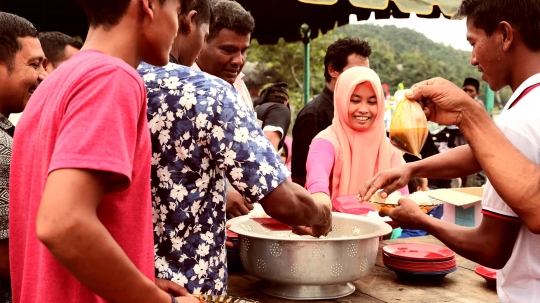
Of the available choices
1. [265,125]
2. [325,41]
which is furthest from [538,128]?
[325,41]

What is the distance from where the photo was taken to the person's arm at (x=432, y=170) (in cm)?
224

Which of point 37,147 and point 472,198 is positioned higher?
point 37,147

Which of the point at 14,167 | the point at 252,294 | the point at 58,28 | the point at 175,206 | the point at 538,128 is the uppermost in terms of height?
the point at 58,28

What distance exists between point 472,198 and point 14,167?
2638mm

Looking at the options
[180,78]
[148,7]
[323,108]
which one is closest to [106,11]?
[148,7]

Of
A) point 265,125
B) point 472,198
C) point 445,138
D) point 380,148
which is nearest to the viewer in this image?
point 472,198

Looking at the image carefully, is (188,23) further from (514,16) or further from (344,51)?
(344,51)

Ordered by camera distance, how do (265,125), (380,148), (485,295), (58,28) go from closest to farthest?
(485,295), (380,148), (265,125), (58,28)

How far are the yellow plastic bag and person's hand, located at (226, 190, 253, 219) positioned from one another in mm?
751

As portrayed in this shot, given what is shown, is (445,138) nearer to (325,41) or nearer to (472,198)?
(472,198)

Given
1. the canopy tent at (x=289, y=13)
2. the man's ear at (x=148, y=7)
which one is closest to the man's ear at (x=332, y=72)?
the canopy tent at (x=289, y=13)

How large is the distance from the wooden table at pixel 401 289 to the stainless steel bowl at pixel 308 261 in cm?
5

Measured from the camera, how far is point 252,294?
203 centimetres

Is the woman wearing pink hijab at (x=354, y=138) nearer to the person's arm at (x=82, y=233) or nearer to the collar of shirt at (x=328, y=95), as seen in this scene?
the collar of shirt at (x=328, y=95)
